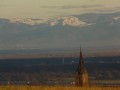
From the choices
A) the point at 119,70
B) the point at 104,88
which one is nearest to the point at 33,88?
the point at 104,88

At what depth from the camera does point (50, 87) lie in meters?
82.3

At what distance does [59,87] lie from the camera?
82.8m

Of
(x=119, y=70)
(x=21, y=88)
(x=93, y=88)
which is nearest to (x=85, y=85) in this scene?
(x=93, y=88)

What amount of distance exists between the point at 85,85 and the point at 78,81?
140 centimetres

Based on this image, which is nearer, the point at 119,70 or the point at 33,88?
the point at 33,88

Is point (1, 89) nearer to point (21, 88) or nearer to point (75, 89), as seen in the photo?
point (21, 88)

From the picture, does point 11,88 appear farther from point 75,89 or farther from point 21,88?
point 75,89

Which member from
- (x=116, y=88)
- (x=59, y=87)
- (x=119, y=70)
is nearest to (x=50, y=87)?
(x=59, y=87)

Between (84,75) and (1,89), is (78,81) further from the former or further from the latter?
(1,89)

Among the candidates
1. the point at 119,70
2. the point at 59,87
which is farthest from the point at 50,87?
the point at 119,70

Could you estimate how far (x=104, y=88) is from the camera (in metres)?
82.2

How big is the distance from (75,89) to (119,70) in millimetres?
102262

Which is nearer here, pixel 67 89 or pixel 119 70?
pixel 67 89

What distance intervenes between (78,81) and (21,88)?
6.64 metres
